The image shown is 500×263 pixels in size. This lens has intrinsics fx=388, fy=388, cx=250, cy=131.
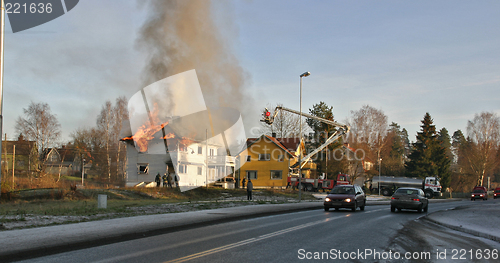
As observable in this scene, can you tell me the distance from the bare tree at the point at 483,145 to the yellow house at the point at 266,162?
32103 millimetres

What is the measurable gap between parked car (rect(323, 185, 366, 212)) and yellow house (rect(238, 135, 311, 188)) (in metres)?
31.8

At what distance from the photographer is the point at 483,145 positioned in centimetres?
Answer: 6688

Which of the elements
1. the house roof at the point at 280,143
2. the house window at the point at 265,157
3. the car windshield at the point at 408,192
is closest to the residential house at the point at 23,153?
the house roof at the point at 280,143

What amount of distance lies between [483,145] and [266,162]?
129ft

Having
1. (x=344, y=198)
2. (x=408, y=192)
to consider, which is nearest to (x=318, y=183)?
(x=408, y=192)

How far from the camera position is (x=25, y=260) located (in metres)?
7.57

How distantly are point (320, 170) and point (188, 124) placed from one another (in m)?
26.2

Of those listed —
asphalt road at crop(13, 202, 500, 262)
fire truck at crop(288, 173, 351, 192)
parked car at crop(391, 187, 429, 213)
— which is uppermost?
asphalt road at crop(13, 202, 500, 262)

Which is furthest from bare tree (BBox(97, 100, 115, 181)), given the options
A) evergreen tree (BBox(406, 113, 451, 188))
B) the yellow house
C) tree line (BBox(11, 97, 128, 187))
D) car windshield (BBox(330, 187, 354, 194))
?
evergreen tree (BBox(406, 113, 451, 188))

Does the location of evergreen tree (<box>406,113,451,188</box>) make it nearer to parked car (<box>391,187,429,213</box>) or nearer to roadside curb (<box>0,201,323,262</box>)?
parked car (<box>391,187,429,213</box>)

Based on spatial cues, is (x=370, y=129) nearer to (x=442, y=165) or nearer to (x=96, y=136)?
(x=442, y=165)

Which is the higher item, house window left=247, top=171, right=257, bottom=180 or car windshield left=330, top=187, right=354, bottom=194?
car windshield left=330, top=187, right=354, bottom=194

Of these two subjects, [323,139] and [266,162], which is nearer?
[266,162]

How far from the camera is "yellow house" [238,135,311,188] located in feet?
182
